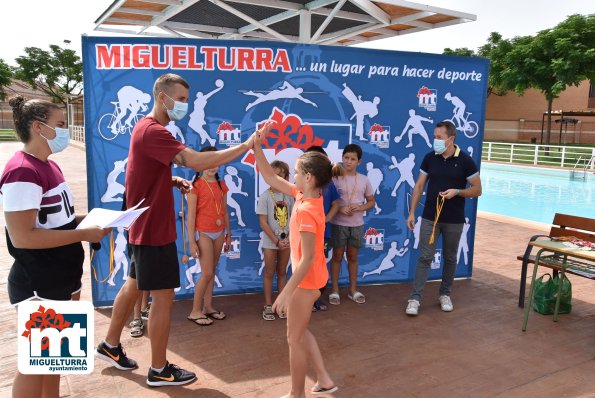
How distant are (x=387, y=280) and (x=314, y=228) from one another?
3.29 meters

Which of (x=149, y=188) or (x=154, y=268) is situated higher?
(x=149, y=188)

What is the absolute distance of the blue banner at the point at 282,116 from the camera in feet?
15.1

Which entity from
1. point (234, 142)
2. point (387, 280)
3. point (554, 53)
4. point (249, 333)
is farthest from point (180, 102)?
point (554, 53)

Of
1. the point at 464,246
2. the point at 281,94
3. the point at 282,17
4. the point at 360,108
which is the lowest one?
the point at 464,246

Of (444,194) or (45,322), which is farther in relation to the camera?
(444,194)

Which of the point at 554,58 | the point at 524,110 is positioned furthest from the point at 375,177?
the point at 524,110

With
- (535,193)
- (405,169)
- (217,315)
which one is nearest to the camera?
(217,315)

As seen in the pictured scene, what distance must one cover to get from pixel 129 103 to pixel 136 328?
2.13 m

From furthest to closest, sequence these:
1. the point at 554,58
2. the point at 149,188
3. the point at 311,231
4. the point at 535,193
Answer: the point at 554,58 → the point at 535,193 → the point at 149,188 → the point at 311,231

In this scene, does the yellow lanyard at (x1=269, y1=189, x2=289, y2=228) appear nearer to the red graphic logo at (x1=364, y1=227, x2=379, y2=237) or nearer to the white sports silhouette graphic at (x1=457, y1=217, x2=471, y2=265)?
the red graphic logo at (x1=364, y1=227, x2=379, y2=237)

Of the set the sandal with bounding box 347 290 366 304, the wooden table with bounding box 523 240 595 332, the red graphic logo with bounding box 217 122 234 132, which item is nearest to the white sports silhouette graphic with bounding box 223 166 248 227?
the red graphic logo with bounding box 217 122 234 132

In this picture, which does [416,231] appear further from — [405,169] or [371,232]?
[405,169]

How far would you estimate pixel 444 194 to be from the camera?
4.66 metres

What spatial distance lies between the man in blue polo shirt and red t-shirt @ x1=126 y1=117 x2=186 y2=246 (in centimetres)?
277
